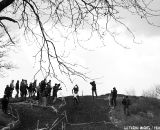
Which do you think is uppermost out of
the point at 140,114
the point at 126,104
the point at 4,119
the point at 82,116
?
the point at 126,104

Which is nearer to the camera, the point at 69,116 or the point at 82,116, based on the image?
the point at 69,116

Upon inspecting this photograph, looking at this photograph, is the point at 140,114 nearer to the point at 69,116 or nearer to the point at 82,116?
the point at 82,116

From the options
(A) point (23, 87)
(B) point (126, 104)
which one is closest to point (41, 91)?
(A) point (23, 87)

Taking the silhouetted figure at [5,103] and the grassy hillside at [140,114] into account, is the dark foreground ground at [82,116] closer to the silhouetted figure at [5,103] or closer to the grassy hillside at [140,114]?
the grassy hillside at [140,114]

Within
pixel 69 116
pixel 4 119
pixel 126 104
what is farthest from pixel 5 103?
pixel 126 104

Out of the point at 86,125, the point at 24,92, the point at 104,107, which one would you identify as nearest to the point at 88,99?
the point at 104,107

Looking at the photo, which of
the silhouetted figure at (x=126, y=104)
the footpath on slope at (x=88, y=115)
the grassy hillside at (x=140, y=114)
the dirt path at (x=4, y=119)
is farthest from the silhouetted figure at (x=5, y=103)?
the silhouetted figure at (x=126, y=104)

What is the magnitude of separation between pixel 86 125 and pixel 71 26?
1656 centimetres

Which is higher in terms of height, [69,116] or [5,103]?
[5,103]

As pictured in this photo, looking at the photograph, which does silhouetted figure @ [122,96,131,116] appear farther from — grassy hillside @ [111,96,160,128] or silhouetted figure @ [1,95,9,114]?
silhouetted figure @ [1,95,9,114]

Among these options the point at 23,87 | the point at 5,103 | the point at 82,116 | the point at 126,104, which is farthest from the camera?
the point at 23,87

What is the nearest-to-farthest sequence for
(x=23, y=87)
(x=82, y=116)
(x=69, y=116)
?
1. (x=69, y=116)
2. (x=82, y=116)
3. (x=23, y=87)

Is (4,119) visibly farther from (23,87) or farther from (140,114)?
(140,114)

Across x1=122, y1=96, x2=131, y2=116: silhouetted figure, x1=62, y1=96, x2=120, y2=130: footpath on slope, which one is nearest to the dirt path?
x1=62, y1=96, x2=120, y2=130: footpath on slope
